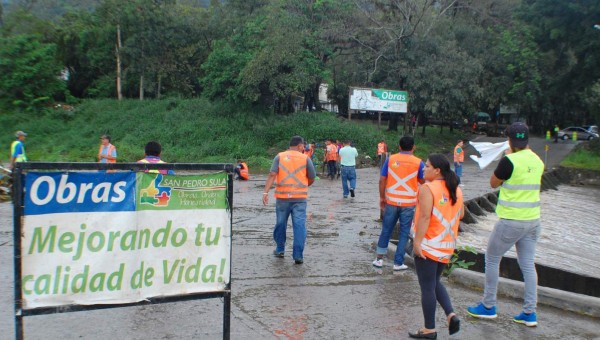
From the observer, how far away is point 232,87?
39344 mm

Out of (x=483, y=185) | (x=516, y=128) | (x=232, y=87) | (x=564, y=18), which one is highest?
(x=564, y=18)

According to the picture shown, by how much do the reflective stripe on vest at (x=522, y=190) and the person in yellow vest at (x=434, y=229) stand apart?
2.43 ft

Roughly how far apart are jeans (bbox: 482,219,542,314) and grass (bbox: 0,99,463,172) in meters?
25.9

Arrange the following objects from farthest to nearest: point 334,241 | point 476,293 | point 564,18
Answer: point 564,18, point 334,241, point 476,293

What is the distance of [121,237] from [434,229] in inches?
108

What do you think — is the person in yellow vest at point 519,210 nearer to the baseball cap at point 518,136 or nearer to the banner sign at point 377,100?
the baseball cap at point 518,136

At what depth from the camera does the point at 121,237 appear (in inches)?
164

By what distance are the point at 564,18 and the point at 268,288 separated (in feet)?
125

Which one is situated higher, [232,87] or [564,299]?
[232,87]

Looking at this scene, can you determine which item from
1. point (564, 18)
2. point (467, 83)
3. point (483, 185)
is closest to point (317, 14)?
point (467, 83)

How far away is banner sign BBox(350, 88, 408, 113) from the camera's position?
35.7m

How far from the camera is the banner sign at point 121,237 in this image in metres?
3.89

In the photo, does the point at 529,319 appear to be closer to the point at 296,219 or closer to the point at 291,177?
the point at 296,219

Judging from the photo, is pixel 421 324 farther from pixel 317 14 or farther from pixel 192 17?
pixel 192 17
